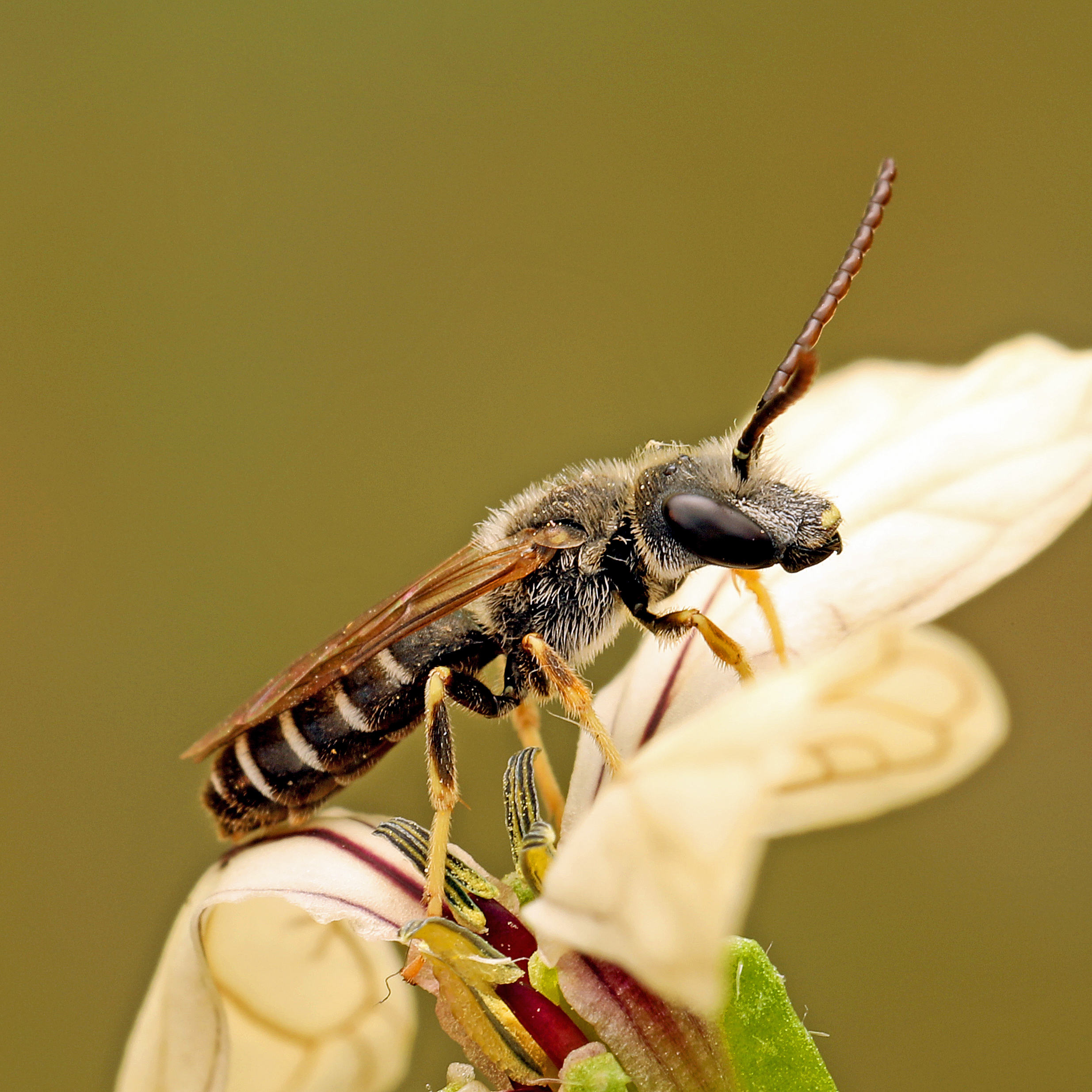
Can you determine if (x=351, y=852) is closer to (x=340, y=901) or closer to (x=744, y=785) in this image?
(x=340, y=901)

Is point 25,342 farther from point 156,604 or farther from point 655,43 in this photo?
point 655,43

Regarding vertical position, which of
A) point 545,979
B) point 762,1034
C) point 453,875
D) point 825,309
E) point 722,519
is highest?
point 825,309

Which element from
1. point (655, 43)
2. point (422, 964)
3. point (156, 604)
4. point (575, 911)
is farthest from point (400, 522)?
point (575, 911)

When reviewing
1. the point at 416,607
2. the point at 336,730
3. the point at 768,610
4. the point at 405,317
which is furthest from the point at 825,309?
the point at 405,317

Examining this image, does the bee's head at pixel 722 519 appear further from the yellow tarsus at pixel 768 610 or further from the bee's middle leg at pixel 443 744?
the bee's middle leg at pixel 443 744

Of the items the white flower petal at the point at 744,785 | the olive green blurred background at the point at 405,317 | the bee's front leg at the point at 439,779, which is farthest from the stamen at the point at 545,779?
the olive green blurred background at the point at 405,317

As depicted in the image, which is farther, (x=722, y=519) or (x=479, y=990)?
(x=722, y=519)

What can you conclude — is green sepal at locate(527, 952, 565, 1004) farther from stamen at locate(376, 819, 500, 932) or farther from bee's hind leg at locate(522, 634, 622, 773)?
bee's hind leg at locate(522, 634, 622, 773)

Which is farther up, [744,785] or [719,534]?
[719,534]
